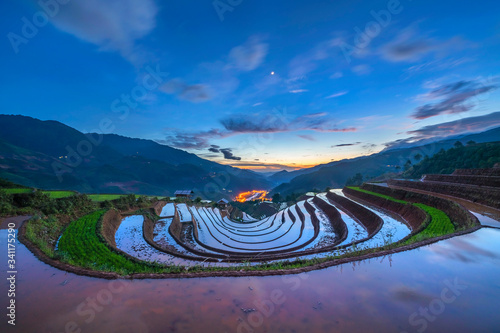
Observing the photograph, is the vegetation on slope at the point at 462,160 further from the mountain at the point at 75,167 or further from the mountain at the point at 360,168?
the mountain at the point at 75,167

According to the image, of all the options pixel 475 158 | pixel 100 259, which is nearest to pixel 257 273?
pixel 100 259

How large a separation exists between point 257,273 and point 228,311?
1.74m

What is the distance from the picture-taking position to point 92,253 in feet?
27.4

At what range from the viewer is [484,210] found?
11.8 m

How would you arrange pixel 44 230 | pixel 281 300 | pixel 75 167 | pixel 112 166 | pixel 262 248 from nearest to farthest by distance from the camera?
pixel 281 300 < pixel 44 230 < pixel 262 248 < pixel 75 167 < pixel 112 166

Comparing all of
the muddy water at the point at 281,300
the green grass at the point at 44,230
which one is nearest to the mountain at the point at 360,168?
the green grass at the point at 44,230

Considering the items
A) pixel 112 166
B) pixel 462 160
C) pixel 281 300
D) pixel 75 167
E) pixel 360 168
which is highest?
pixel 75 167

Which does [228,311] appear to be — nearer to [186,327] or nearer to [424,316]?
[186,327]
